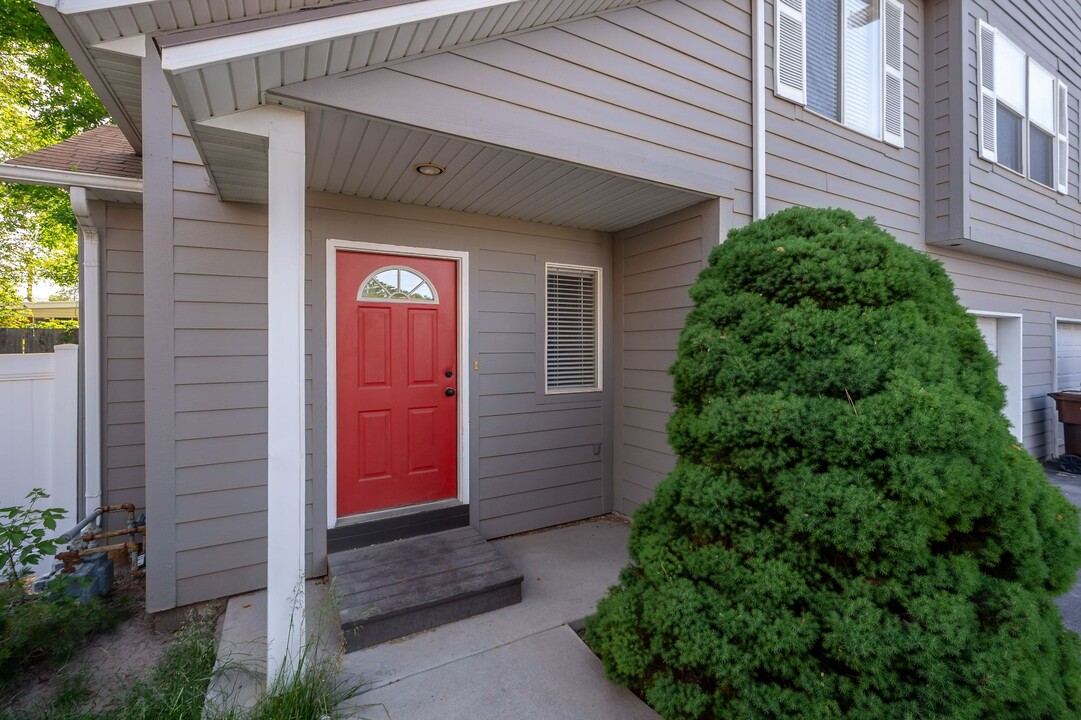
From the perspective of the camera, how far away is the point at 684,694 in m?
1.77

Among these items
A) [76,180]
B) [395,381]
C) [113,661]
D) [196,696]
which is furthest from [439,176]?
[113,661]

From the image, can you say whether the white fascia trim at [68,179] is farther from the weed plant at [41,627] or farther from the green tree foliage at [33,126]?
the green tree foliage at [33,126]

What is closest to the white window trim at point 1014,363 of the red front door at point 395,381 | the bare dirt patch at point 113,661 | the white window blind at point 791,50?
the white window blind at point 791,50

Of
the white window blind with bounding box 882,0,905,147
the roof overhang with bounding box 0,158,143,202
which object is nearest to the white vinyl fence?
the roof overhang with bounding box 0,158,143,202

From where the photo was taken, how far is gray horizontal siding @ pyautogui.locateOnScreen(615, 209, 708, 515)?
138 inches

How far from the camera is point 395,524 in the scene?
322 centimetres

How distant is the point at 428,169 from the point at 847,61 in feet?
12.1

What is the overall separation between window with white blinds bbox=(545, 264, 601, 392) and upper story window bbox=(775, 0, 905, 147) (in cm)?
190

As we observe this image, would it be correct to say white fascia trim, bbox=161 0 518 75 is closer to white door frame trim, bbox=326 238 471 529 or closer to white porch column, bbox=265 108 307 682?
white porch column, bbox=265 108 307 682

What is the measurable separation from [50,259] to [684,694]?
564 inches

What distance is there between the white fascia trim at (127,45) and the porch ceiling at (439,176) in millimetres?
258

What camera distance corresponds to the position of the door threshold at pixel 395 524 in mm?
3092

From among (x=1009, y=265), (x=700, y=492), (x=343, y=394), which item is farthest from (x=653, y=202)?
(x=1009, y=265)

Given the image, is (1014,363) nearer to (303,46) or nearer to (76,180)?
(303,46)
